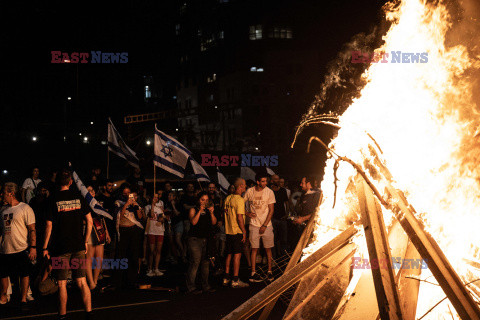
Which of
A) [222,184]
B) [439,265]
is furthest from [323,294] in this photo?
[222,184]

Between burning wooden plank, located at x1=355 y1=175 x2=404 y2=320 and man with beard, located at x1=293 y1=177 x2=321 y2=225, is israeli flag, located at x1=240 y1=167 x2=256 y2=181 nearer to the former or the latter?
man with beard, located at x1=293 y1=177 x2=321 y2=225

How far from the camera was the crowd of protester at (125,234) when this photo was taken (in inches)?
276

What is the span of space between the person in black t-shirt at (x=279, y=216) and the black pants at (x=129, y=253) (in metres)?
3.97

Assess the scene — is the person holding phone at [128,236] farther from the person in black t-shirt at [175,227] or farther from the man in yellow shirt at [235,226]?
the person in black t-shirt at [175,227]

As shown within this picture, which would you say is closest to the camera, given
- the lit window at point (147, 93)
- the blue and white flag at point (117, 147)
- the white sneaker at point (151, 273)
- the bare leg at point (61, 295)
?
the bare leg at point (61, 295)

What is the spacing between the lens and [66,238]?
6.91 metres

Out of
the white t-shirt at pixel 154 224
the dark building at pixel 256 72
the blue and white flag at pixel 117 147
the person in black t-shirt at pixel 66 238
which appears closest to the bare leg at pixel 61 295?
the person in black t-shirt at pixel 66 238

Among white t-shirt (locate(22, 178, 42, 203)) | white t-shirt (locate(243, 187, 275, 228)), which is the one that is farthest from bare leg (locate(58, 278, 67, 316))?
white t-shirt (locate(22, 178, 42, 203))

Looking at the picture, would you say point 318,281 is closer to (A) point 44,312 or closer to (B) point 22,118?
(A) point 44,312

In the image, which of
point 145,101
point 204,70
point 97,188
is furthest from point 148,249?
point 145,101

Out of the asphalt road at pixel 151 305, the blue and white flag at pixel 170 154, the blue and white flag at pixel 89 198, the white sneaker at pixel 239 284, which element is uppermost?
the blue and white flag at pixel 170 154

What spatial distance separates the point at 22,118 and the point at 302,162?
24280mm

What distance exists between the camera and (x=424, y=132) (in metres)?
4.29

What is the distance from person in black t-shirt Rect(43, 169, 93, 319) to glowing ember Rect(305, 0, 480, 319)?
3866 millimetres
